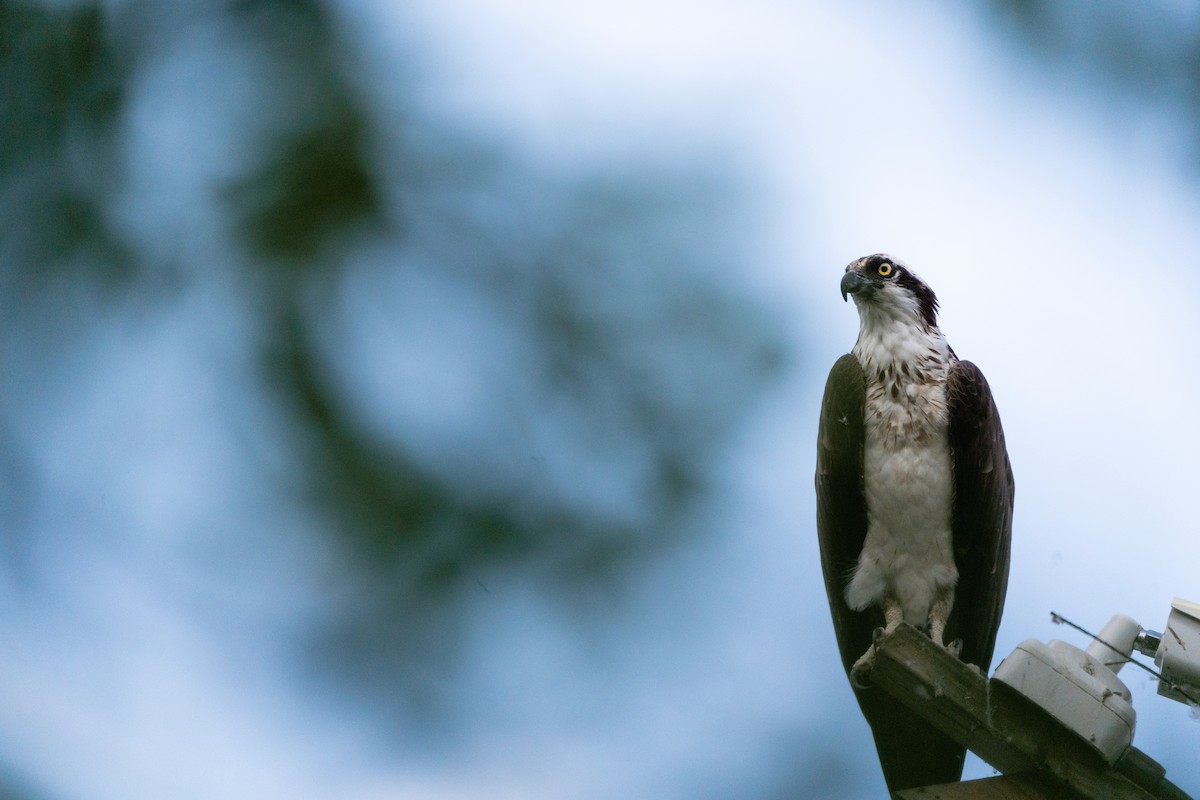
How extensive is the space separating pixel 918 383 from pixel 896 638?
169 cm

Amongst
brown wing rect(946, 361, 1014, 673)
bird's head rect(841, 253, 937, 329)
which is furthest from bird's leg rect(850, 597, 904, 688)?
bird's head rect(841, 253, 937, 329)

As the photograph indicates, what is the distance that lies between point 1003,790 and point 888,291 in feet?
9.02

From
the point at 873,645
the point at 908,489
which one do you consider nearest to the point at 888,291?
the point at 908,489

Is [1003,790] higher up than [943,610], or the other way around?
[943,610]

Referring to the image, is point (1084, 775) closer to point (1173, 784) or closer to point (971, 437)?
point (1173, 784)

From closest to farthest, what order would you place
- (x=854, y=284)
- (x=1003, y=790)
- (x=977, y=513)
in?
(x=1003, y=790)
(x=977, y=513)
(x=854, y=284)

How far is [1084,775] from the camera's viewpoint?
3939 millimetres

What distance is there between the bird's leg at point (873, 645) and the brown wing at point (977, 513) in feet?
0.92

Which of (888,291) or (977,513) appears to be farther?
(888,291)

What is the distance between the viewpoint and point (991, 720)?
160 inches

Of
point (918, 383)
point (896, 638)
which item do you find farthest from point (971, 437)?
point (896, 638)

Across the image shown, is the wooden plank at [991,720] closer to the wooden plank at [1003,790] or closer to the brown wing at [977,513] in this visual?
the wooden plank at [1003,790]

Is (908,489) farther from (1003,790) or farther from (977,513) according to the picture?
(1003,790)

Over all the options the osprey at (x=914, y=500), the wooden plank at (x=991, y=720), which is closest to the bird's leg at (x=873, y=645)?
the osprey at (x=914, y=500)
